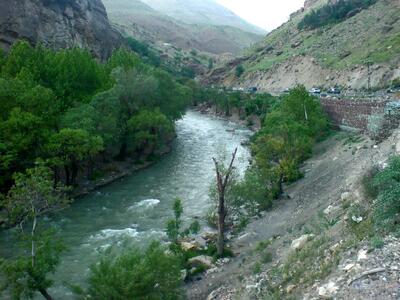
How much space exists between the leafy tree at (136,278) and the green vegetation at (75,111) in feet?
76.5

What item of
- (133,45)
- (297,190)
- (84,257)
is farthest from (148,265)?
(133,45)

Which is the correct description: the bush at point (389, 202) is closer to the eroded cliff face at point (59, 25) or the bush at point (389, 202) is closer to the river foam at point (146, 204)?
the river foam at point (146, 204)

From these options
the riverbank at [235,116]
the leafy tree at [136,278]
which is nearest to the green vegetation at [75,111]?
the riverbank at [235,116]

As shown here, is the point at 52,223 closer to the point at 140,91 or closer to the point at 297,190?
the point at 297,190

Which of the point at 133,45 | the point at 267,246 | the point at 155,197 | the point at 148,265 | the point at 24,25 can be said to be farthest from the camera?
the point at 133,45

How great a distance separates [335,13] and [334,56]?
1272 inches

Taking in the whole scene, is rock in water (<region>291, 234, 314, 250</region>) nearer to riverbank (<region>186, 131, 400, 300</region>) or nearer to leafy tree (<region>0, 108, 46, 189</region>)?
riverbank (<region>186, 131, 400, 300</region>)

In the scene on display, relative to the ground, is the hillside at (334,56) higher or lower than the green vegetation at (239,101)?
higher

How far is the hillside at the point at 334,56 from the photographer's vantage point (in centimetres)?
9138

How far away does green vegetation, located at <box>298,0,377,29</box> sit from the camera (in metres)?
130

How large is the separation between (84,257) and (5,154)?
15.5 meters

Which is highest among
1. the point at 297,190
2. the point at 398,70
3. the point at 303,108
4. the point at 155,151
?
the point at 398,70

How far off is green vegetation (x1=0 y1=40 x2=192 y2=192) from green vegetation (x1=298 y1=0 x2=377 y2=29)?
7731 cm

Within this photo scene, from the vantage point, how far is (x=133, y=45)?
6319 inches
